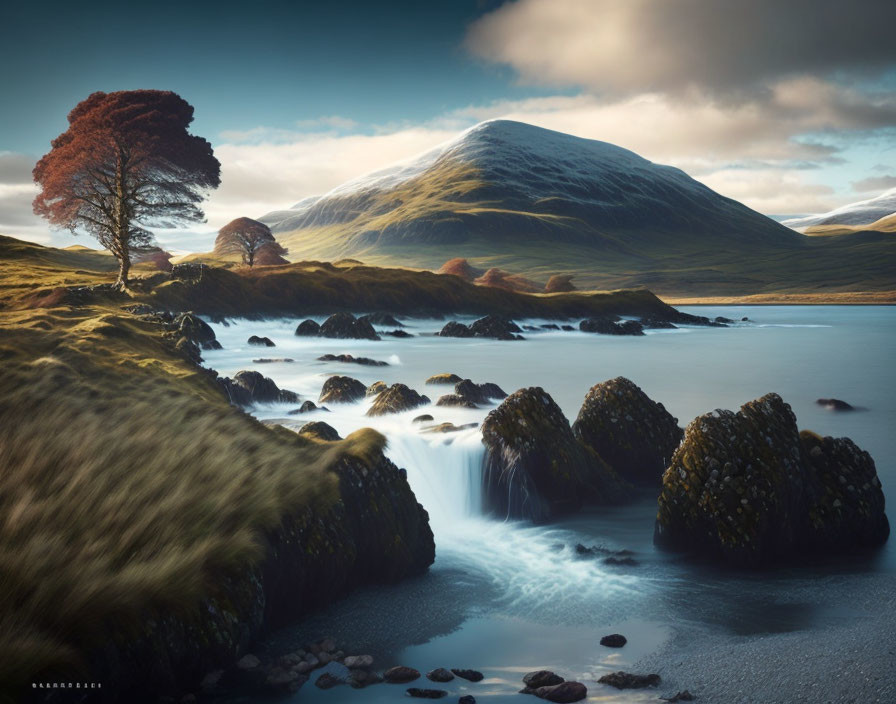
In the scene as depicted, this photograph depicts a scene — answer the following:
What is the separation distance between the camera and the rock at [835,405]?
86.0ft

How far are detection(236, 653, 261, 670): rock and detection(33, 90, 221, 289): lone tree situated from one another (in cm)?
4181

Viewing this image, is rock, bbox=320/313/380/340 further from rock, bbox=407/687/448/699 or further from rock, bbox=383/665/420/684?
rock, bbox=407/687/448/699

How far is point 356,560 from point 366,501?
2.67 ft

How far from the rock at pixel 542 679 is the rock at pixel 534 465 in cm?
557

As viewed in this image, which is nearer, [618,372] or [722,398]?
[722,398]

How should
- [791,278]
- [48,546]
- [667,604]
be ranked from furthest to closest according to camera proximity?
[791,278] → [667,604] → [48,546]

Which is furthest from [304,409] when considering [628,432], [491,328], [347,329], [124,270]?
[491,328]

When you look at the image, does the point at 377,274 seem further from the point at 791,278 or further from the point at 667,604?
the point at 791,278

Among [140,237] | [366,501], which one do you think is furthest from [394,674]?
[140,237]

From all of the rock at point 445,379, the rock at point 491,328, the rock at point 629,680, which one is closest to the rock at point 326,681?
the rock at point 629,680

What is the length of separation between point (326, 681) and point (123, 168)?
148ft

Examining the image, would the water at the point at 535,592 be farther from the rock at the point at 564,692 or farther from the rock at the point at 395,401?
the rock at the point at 395,401

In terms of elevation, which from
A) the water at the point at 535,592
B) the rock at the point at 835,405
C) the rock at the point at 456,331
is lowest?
the water at the point at 535,592

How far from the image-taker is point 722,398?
98.8ft
